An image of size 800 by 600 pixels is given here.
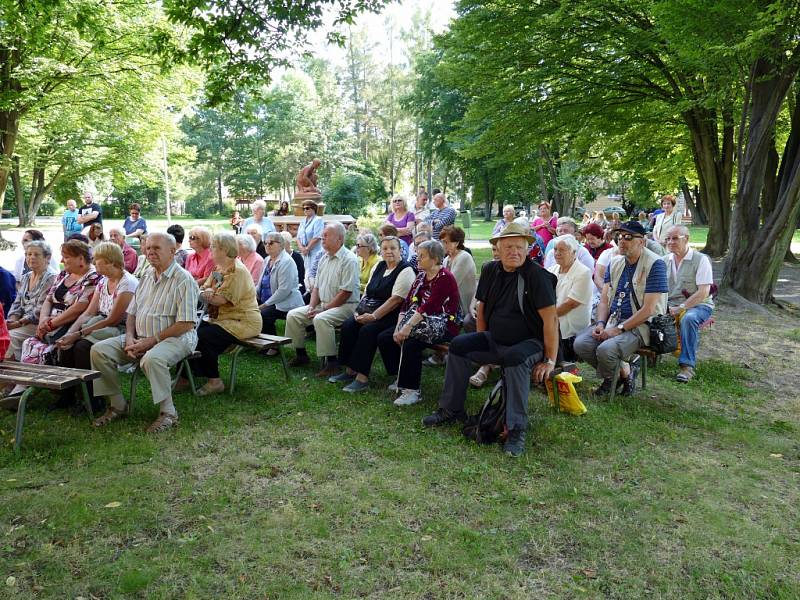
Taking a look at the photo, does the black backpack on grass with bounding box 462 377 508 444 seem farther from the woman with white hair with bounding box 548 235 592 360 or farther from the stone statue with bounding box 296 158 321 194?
the stone statue with bounding box 296 158 321 194

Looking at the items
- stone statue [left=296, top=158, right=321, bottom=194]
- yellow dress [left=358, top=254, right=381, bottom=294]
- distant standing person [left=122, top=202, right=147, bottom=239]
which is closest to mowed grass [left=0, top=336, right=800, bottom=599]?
yellow dress [left=358, top=254, right=381, bottom=294]

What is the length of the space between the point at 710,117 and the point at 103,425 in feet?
52.6

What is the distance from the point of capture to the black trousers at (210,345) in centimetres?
552

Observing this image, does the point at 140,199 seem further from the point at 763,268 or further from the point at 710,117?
the point at 763,268

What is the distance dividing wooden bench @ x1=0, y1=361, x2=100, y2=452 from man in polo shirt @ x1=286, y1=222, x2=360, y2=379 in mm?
2205

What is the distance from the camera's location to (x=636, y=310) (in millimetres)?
5332

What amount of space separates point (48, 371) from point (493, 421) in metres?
3.36

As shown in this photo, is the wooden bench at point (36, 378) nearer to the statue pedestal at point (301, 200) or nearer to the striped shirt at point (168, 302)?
the striped shirt at point (168, 302)

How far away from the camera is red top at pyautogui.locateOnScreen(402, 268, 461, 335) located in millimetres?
5348

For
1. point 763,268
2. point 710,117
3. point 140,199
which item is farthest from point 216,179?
point 763,268

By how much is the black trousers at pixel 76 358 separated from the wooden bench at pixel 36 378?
1.25 feet

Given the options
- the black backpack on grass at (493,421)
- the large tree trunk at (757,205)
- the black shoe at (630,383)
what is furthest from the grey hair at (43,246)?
the large tree trunk at (757,205)

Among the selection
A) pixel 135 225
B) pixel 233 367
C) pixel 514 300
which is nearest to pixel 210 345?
pixel 233 367

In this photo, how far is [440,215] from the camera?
9891 mm
